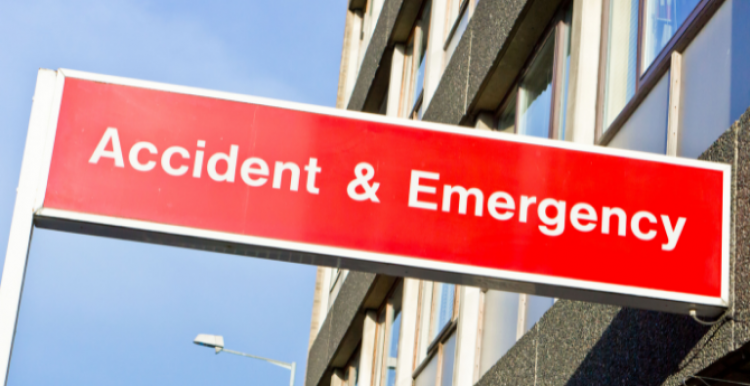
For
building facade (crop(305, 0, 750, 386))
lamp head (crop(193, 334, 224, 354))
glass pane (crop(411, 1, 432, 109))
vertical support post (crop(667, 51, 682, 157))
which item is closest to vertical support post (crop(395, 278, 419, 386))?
building facade (crop(305, 0, 750, 386))

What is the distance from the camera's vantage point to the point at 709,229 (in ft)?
13.8

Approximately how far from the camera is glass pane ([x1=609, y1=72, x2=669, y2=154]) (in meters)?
5.69

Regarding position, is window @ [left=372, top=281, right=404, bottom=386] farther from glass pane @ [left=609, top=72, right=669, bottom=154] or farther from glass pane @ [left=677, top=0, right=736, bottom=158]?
glass pane @ [left=677, top=0, right=736, bottom=158]

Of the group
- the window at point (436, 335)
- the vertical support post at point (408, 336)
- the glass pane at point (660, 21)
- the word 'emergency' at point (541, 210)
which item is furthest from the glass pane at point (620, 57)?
the vertical support post at point (408, 336)

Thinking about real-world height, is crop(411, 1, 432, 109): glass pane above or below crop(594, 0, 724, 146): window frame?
above

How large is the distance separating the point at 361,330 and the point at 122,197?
1144cm

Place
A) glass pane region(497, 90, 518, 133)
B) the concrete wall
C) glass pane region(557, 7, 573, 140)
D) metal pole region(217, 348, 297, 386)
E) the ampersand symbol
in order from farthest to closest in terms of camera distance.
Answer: metal pole region(217, 348, 297, 386), glass pane region(497, 90, 518, 133), glass pane region(557, 7, 573, 140), the concrete wall, the ampersand symbol

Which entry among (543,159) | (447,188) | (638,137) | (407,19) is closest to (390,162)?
(447,188)

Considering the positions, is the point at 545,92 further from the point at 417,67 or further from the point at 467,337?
the point at 417,67

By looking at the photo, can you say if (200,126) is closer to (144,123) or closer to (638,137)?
(144,123)

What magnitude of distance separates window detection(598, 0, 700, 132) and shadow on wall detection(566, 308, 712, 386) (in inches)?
65.6

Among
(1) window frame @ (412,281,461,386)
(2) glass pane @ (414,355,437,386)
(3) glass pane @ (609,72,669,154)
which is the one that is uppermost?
(3) glass pane @ (609,72,669,154)

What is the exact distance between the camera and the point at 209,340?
88.7 ft

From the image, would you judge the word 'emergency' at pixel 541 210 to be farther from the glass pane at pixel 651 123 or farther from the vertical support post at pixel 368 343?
the vertical support post at pixel 368 343
